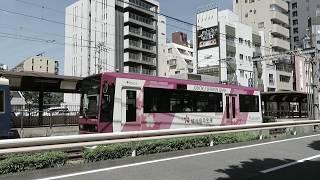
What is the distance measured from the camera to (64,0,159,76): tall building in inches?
3068

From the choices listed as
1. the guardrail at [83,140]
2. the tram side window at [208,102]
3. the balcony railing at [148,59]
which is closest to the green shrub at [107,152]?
the guardrail at [83,140]

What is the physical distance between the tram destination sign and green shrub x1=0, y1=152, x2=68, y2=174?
61.3 metres

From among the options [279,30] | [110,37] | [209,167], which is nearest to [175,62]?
[110,37]

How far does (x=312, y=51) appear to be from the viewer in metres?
35.4

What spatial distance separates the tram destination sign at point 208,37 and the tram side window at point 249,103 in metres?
43.4

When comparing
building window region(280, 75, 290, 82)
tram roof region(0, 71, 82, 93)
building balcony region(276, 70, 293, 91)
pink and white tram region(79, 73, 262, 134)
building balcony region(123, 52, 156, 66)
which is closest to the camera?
pink and white tram region(79, 73, 262, 134)

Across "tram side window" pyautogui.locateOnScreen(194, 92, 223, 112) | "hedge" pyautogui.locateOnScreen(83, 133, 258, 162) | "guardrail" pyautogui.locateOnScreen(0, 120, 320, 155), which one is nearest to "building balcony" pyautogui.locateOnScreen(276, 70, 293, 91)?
"tram side window" pyautogui.locateOnScreen(194, 92, 223, 112)

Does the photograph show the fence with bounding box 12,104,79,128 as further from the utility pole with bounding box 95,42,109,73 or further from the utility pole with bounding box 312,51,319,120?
the utility pole with bounding box 95,42,109,73

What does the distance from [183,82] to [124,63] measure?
194 feet

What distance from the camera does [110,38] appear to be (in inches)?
3063

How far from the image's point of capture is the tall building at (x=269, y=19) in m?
83.9

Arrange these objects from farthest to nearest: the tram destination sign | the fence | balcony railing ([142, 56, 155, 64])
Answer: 1. balcony railing ([142, 56, 155, 64])
2. the tram destination sign
3. the fence

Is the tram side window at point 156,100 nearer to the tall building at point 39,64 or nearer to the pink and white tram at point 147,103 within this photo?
the pink and white tram at point 147,103

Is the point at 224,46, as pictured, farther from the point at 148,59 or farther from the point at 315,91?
the point at 315,91
